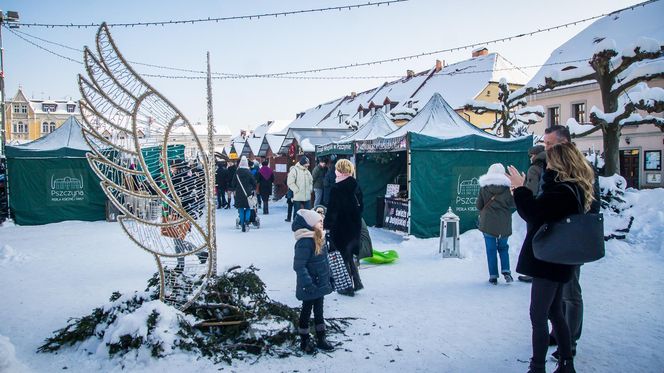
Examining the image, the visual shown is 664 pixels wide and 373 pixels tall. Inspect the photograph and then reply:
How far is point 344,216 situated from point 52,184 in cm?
1078

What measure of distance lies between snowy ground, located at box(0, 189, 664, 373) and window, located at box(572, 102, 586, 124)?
1956 cm

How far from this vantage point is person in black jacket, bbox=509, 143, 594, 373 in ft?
9.89

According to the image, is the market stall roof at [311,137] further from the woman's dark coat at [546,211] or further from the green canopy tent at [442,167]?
the woman's dark coat at [546,211]

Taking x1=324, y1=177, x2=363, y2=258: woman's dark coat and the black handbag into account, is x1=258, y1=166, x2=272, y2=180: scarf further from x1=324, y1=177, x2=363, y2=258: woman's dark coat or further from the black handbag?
the black handbag

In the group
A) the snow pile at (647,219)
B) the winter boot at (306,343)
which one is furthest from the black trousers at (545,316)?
Result: the snow pile at (647,219)

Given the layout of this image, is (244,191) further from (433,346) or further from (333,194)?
(433,346)

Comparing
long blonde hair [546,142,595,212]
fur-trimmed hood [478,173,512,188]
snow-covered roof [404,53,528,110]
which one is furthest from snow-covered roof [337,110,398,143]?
snow-covered roof [404,53,528,110]

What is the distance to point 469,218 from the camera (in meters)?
9.62

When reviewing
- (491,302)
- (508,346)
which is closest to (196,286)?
(508,346)

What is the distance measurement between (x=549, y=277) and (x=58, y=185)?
13421 mm

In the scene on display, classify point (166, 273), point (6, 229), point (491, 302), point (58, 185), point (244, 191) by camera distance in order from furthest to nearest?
1. point (58, 185)
2. point (6, 229)
3. point (244, 191)
4. point (491, 302)
5. point (166, 273)

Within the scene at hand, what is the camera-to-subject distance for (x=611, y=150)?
10.6m

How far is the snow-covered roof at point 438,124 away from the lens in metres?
10.1

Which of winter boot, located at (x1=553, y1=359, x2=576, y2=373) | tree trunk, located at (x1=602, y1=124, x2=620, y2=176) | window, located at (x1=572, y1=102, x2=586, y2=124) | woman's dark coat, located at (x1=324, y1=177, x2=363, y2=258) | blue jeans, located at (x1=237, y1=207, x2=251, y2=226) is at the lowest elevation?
winter boot, located at (x1=553, y1=359, x2=576, y2=373)
